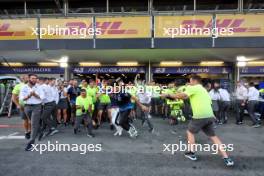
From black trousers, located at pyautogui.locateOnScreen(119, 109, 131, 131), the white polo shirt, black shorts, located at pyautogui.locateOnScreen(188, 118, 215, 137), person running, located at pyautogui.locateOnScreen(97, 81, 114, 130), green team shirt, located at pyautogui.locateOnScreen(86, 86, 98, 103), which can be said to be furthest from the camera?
person running, located at pyautogui.locateOnScreen(97, 81, 114, 130)

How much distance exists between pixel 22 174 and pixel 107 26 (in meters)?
10.1

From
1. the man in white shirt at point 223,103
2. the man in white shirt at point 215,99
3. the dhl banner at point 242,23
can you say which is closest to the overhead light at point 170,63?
the dhl banner at point 242,23

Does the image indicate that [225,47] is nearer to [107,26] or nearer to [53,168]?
[107,26]

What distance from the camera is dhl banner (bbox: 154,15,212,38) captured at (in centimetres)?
1370

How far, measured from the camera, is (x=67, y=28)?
1442 centimetres

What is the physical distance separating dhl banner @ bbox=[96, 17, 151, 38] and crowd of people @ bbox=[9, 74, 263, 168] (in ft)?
9.14

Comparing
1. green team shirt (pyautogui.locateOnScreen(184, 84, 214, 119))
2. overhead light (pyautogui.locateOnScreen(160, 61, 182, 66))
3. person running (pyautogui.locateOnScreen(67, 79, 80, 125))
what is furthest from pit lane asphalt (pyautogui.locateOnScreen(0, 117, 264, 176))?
overhead light (pyautogui.locateOnScreen(160, 61, 182, 66))

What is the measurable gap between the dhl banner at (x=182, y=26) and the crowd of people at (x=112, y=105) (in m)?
2.58

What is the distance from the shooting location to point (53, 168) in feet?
19.0

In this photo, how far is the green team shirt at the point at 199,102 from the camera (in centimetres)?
627

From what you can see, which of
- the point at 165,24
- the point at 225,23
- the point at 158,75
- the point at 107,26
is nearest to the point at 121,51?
the point at 107,26

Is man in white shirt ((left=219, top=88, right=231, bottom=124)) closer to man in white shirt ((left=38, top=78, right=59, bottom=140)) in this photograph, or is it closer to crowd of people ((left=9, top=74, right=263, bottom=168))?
crowd of people ((left=9, top=74, right=263, bottom=168))

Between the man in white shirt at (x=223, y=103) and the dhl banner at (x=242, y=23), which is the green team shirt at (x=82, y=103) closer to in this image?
the man in white shirt at (x=223, y=103)

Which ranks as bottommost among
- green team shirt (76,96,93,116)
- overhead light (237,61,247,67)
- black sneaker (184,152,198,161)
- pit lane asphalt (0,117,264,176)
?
pit lane asphalt (0,117,264,176)
